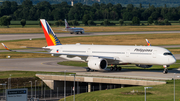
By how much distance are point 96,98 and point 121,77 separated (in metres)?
12.3

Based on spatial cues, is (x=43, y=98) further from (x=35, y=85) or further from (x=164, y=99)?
(x=164, y=99)

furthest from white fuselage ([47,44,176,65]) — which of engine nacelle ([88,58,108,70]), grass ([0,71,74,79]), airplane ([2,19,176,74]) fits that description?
grass ([0,71,74,79])

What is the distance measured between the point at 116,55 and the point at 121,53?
139 centimetres

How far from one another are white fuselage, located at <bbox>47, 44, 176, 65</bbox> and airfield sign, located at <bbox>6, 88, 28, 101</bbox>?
115 feet

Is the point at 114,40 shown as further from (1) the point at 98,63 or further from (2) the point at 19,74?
(1) the point at 98,63

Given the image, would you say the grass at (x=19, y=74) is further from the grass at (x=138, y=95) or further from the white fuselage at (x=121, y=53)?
the grass at (x=138, y=95)

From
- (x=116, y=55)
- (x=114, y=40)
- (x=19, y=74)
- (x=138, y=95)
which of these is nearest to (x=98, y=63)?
(x=116, y=55)

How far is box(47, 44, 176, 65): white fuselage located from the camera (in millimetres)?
64375

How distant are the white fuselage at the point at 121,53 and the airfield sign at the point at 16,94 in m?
34.9

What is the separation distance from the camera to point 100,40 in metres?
154

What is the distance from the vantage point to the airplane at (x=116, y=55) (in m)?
64.5

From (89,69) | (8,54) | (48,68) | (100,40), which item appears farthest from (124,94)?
(100,40)

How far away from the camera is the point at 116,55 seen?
70.4 meters

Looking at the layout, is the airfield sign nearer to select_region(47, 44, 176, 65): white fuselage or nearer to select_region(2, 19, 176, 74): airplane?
select_region(2, 19, 176, 74): airplane
